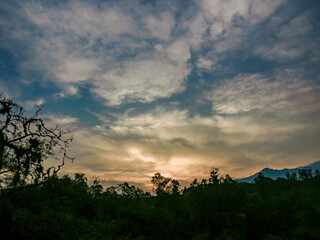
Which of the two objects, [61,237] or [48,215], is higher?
[48,215]

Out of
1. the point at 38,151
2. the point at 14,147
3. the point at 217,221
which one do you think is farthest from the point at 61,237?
the point at 14,147

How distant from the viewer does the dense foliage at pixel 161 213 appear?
8797 millimetres

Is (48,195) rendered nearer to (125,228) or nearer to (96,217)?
(96,217)

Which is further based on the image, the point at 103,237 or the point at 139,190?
the point at 139,190

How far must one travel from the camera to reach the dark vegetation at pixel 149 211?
29.1 ft

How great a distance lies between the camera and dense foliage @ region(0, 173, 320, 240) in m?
8.80

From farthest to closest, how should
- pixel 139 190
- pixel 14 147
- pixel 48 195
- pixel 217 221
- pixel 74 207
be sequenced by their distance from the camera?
pixel 14 147
pixel 139 190
pixel 74 207
pixel 48 195
pixel 217 221

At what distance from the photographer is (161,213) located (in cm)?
1098

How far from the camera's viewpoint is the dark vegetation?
8.86 metres

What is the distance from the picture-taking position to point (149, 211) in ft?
37.6

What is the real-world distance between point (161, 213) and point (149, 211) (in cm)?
77

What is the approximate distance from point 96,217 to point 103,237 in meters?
2.26

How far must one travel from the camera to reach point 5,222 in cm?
957

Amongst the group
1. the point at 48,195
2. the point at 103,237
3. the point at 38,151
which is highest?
the point at 38,151
